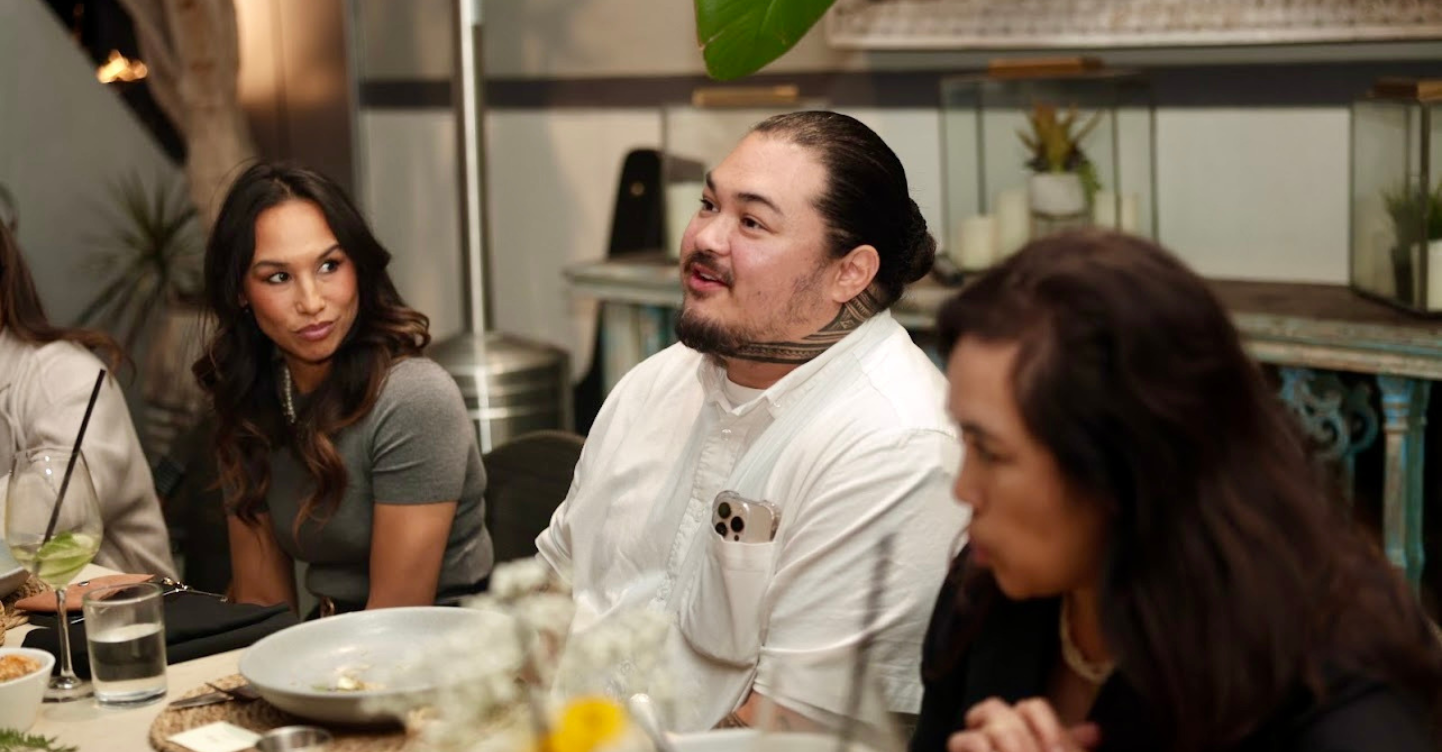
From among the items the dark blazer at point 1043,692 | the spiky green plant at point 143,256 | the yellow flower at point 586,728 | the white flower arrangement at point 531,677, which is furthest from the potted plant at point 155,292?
the yellow flower at point 586,728

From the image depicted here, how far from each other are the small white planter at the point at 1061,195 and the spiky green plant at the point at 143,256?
2.85 metres

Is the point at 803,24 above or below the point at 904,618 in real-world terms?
above

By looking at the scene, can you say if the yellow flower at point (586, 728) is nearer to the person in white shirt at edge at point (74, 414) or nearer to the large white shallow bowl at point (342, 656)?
the large white shallow bowl at point (342, 656)

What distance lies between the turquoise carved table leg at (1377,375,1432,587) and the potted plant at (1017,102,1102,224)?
742 mm

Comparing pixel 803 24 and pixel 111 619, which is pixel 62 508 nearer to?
pixel 111 619

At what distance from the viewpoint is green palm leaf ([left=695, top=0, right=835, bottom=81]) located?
278 centimetres

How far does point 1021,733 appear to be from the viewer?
1.38 metres

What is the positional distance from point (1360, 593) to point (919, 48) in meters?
2.72

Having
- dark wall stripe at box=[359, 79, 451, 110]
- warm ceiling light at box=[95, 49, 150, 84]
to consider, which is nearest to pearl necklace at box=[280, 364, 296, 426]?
dark wall stripe at box=[359, 79, 451, 110]

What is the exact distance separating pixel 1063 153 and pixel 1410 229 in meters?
0.72

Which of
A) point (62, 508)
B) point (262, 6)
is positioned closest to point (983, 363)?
point (62, 508)

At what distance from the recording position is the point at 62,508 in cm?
204

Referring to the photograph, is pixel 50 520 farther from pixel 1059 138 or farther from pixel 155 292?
pixel 155 292

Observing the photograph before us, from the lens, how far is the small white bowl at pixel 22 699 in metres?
1.78
